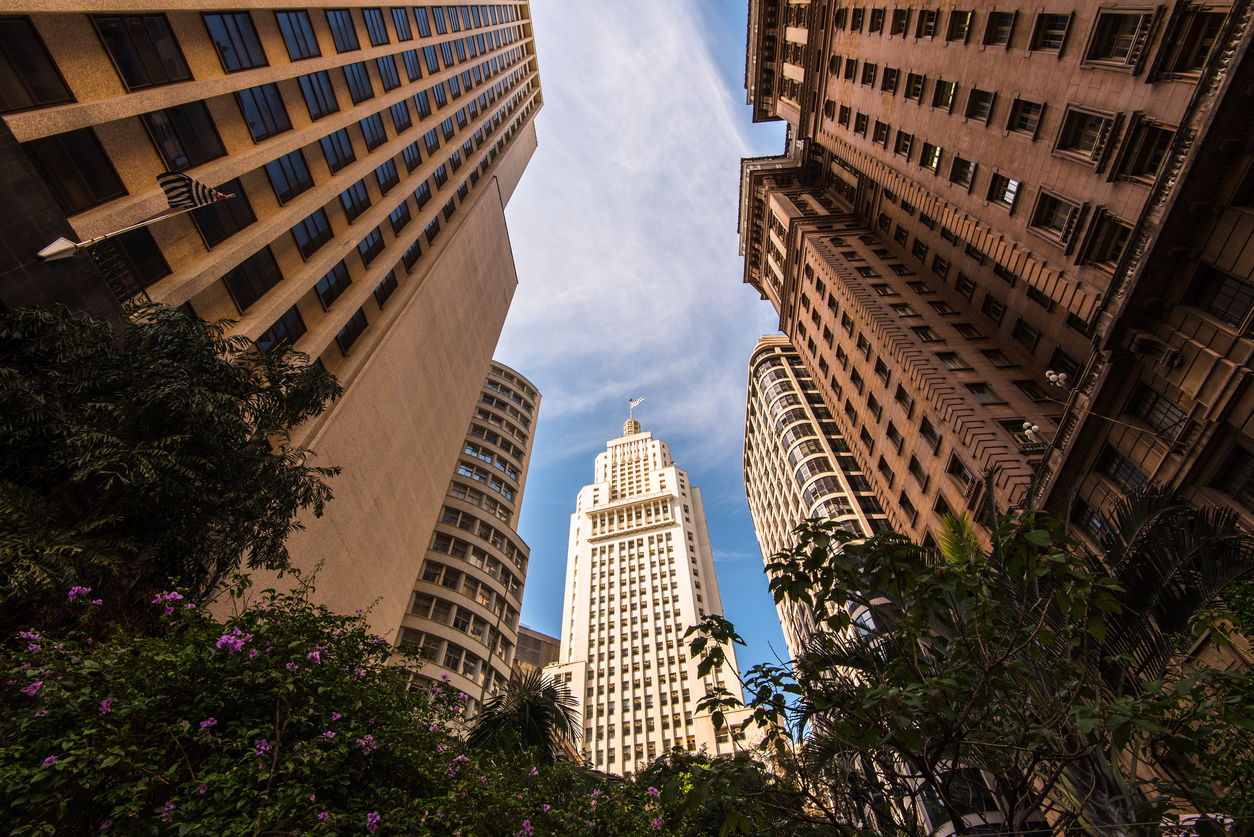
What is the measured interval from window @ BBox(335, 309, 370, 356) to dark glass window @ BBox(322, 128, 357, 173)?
23.1ft

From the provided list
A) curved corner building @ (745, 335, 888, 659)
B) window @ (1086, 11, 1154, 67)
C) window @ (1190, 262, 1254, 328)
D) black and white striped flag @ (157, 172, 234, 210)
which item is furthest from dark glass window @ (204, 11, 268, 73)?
curved corner building @ (745, 335, 888, 659)

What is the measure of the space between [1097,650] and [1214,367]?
11141 millimetres

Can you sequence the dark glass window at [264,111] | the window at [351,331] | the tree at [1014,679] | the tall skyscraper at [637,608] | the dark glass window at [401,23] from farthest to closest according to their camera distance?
the tall skyscraper at [637,608] < the dark glass window at [401,23] < the window at [351,331] < the dark glass window at [264,111] < the tree at [1014,679]

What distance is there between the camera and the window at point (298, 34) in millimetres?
24209

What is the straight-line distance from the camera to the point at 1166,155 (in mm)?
17078

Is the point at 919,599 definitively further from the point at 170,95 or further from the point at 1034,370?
the point at 1034,370

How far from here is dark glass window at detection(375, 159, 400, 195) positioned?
32625 mm

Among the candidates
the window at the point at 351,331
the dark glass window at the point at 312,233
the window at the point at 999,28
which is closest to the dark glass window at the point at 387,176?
the dark glass window at the point at 312,233

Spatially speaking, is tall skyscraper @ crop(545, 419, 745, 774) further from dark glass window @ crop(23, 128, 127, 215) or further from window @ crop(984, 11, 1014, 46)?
dark glass window @ crop(23, 128, 127, 215)

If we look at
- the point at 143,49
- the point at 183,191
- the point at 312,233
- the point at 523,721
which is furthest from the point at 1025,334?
the point at 143,49

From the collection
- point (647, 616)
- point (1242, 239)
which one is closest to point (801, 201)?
point (1242, 239)

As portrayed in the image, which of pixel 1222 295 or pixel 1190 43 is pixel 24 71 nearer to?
pixel 1190 43

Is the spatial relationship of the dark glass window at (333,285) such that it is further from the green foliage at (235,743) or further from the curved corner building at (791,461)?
the curved corner building at (791,461)

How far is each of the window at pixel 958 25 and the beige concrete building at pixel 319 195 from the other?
95.1 feet
